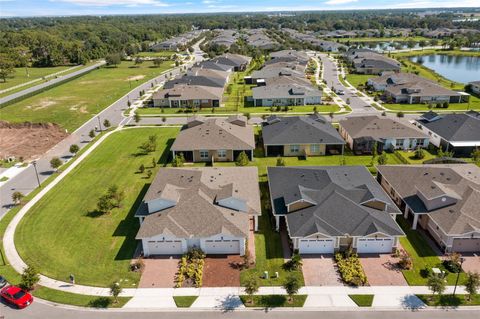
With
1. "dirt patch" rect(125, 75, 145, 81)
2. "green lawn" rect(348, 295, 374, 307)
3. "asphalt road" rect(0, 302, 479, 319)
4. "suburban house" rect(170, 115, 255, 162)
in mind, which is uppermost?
"dirt patch" rect(125, 75, 145, 81)

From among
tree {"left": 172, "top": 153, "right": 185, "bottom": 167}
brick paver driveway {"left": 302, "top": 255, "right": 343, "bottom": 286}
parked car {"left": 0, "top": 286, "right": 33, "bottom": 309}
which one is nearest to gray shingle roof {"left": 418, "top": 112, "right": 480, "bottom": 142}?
brick paver driveway {"left": 302, "top": 255, "right": 343, "bottom": 286}

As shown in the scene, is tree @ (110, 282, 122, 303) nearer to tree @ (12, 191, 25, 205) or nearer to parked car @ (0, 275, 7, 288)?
parked car @ (0, 275, 7, 288)

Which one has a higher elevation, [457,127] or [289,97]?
[289,97]

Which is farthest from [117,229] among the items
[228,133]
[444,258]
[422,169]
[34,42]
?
[34,42]

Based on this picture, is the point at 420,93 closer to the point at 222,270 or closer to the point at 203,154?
the point at 203,154

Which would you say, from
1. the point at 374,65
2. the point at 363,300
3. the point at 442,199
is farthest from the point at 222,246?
the point at 374,65

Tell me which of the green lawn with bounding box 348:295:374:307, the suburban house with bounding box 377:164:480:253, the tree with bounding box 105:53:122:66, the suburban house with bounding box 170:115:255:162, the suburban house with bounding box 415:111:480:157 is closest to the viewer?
the green lawn with bounding box 348:295:374:307
